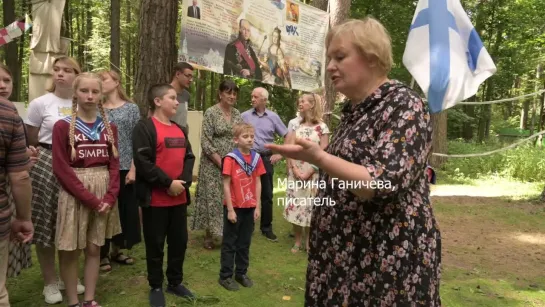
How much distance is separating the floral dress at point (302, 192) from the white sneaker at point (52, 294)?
2.39m

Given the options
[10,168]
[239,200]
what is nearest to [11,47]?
[239,200]

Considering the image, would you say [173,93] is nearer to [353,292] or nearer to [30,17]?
[353,292]

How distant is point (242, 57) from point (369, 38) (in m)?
4.25

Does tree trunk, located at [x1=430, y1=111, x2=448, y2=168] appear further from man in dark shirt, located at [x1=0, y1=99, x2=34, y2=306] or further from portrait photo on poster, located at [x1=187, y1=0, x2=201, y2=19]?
man in dark shirt, located at [x1=0, y1=99, x2=34, y2=306]

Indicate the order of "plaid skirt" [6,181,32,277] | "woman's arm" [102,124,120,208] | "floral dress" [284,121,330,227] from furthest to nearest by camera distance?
"floral dress" [284,121,330,227]
"woman's arm" [102,124,120,208]
"plaid skirt" [6,181,32,277]

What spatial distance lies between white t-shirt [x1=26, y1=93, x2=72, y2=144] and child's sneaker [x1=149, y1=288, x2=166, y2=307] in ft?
4.53

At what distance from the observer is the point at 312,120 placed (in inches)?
183

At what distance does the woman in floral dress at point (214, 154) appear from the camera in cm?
441

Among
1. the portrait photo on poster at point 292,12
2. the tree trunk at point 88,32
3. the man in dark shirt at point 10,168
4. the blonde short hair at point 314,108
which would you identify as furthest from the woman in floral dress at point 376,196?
the tree trunk at point 88,32

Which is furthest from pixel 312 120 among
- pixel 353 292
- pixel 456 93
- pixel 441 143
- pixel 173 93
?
pixel 441 143

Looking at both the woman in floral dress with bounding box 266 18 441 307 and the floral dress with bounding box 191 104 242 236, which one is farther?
the floral dress with bounding box 191 104 242 236

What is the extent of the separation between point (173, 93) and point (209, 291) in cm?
171

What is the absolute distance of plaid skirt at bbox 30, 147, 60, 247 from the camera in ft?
9.71

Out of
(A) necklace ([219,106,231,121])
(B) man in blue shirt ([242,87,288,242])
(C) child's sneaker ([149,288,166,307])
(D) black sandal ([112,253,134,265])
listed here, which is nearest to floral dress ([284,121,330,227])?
(B) man in blue shirt ([242,87,288,242])
